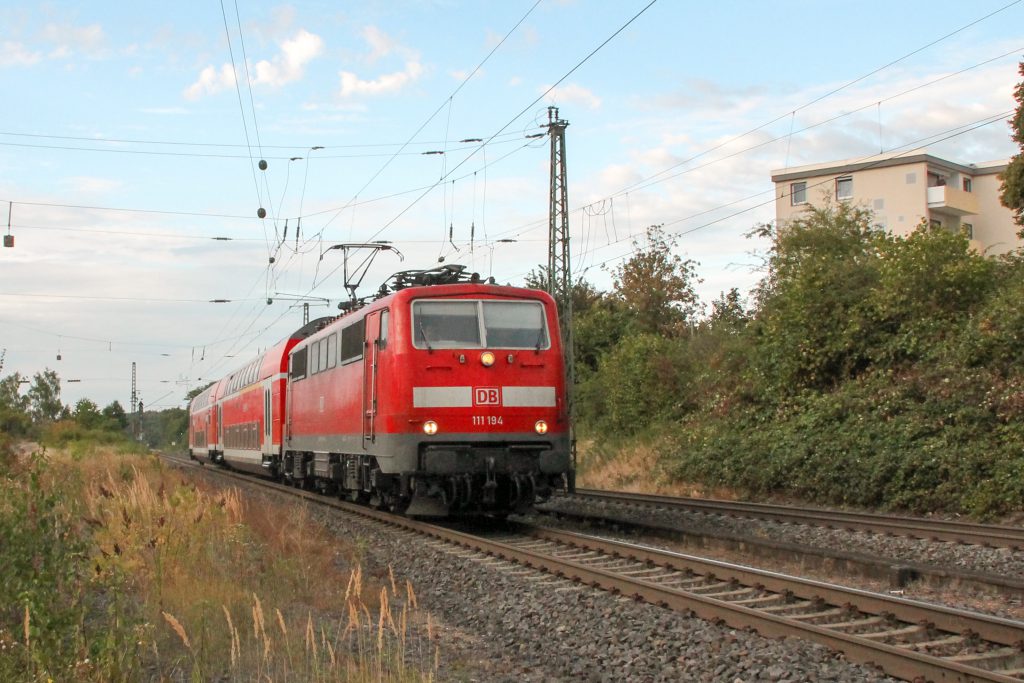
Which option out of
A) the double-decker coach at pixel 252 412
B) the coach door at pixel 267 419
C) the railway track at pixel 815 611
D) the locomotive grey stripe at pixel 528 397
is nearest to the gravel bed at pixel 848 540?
the railway track at pixel 815 611

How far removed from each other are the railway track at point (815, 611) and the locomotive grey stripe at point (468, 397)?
2280 mm

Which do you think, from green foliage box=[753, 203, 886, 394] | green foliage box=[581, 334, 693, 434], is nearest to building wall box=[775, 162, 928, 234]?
green foliage box=[581, 334, 693, 434]

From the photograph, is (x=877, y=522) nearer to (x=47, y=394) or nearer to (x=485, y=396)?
(x=485, y=396)

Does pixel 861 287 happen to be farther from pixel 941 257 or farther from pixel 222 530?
pixel 222 530

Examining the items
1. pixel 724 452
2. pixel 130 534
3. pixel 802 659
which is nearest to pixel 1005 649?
pixel 802 659

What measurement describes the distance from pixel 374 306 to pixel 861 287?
36.8ft

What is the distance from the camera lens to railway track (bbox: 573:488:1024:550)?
38.9 ft

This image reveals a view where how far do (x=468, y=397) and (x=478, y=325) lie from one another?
1060 millimetres

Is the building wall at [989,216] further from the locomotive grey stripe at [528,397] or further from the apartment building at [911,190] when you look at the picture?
the locomotive grey stripe at [528,397]

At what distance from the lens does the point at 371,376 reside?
1487cm

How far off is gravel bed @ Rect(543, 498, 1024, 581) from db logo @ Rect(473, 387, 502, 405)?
292 cm

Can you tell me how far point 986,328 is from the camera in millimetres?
17641

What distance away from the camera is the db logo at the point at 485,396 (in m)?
13.9

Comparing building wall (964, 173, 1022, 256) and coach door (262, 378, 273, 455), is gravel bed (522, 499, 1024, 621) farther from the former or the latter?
building wall (964, 173, 1022, 256)
